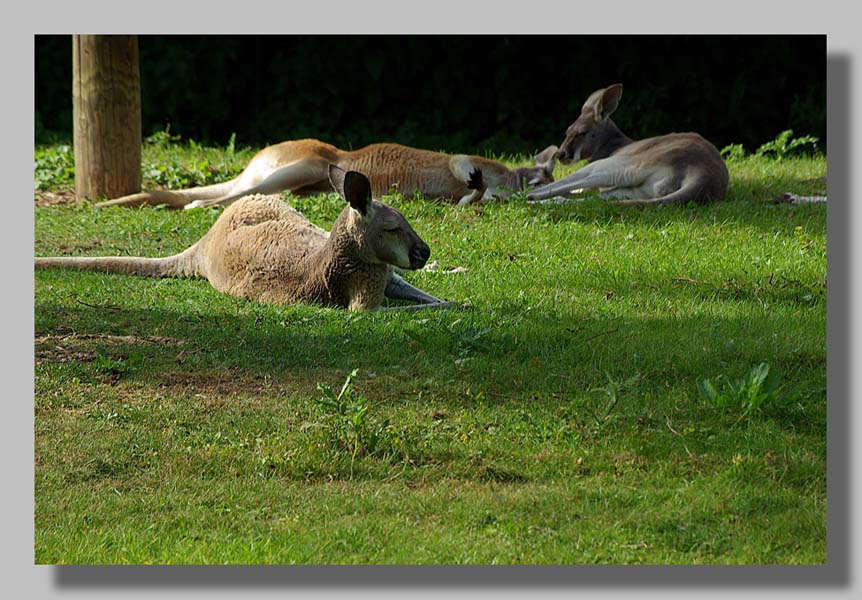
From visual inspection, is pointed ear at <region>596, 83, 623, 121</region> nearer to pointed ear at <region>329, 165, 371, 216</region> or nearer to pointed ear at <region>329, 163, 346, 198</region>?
pointed ear at <region>329, 163, 346, 198</region>

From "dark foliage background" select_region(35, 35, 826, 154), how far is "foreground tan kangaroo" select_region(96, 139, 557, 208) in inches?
118

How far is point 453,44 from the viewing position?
13.9 m

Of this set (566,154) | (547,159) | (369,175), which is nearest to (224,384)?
(369,175)

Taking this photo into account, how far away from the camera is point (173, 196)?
34.3 ft

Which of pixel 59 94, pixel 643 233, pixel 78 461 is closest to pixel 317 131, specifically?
pixel 59 94

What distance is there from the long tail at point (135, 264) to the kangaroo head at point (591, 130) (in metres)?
4.27

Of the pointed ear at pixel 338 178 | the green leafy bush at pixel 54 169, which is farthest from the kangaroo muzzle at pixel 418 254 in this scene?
the green leafy bush at pixel 54 169

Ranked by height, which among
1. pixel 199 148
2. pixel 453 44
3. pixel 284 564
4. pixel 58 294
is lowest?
pixel 284 564

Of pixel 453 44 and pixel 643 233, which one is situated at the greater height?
pixel 453 44

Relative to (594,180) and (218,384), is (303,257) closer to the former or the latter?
(218,384)

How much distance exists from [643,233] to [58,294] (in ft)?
13.4

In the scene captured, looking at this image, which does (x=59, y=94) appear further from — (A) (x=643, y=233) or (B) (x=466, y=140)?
(A) (x=643, y=233)

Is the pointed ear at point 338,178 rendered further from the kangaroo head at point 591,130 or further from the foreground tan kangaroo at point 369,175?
the kangaroo head at point 591,130

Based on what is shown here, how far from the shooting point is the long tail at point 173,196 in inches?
405
